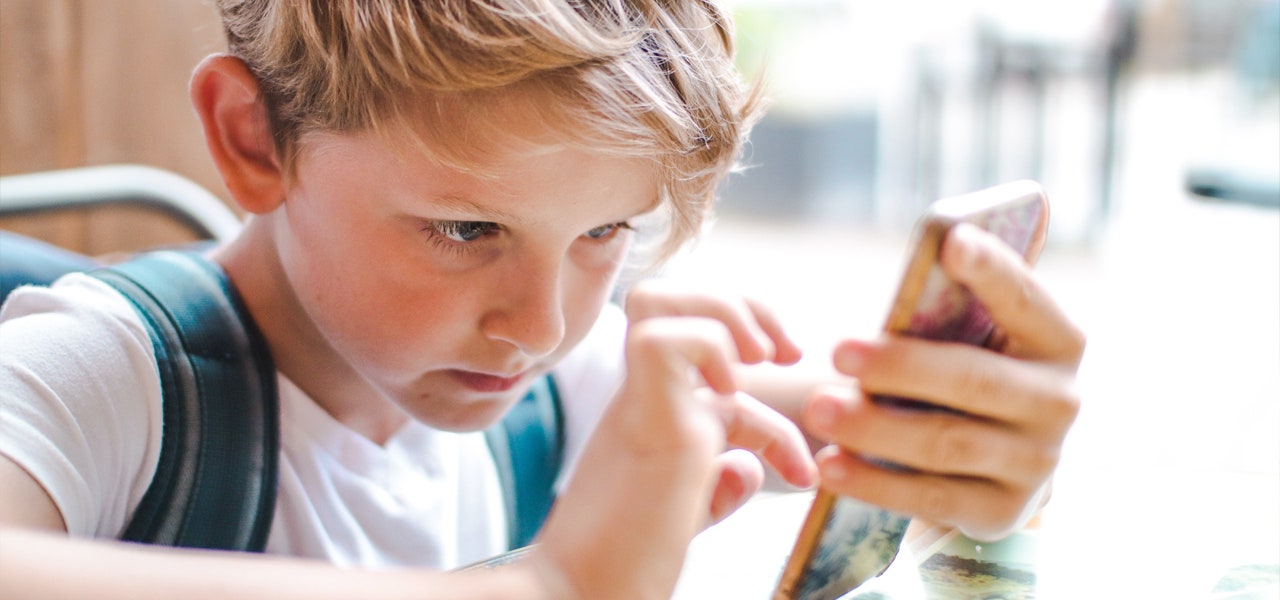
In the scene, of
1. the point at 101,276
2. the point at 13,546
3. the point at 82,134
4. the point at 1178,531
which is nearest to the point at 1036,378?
the point at 1178,531

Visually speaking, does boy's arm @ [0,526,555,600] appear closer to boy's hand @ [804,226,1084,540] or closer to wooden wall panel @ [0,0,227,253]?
boy's hand @ [804,226,1084,540]

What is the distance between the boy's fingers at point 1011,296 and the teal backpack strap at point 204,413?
0.45 metres

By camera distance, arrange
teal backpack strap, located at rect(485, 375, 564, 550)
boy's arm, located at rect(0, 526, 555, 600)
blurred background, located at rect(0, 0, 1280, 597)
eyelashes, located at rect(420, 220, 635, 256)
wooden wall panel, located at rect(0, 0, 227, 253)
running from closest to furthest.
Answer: boy's arm, located at rect(0, 526, 555, 600), eyelashes, located at rect(420, 220, 635, 256), blurred background, located at rect(0, 0, 1280, 597), teal backpack strap, located at rect(485, 375, 564, 550), wooden wall panel, located at rect(0, 0, 227, 253)

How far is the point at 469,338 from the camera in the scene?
682 mm

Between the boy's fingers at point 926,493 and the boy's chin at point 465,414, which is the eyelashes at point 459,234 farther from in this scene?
the boy's fingers at point 926,493

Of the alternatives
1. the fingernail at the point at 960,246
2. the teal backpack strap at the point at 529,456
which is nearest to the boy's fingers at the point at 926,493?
the fingernail at the point at 960,246

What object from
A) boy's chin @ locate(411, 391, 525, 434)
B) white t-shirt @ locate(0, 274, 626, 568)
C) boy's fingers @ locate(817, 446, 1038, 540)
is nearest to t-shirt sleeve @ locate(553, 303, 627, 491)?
white t-shirt @ locate(0, 274, 626, 568)

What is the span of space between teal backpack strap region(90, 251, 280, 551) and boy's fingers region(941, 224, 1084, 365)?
0.45 metres

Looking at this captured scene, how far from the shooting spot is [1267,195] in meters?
1.69

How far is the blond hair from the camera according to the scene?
0.62 m

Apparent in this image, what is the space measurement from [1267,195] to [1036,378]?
1.41 m

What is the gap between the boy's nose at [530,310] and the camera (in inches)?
25.6

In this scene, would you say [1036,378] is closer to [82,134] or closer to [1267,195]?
[82,134]

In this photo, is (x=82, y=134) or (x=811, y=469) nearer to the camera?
(x=811, y=469)
